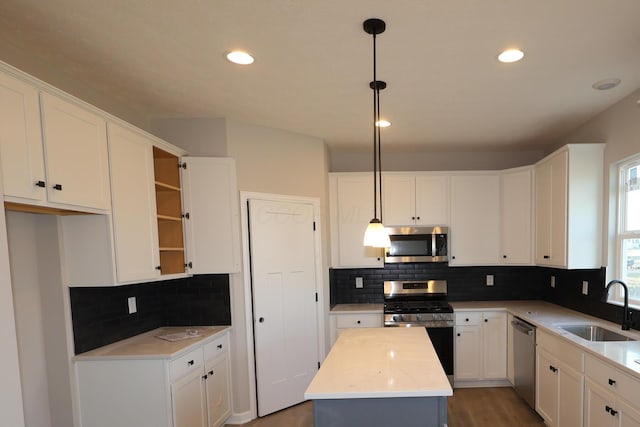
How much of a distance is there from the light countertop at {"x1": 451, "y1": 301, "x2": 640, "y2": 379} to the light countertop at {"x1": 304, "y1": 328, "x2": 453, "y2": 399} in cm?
100

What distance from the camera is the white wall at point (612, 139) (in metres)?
2.41

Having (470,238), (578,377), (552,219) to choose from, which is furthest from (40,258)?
(552,219)

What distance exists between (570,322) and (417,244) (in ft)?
4.90

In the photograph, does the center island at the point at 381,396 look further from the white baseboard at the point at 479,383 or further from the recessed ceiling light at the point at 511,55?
the white baseboard at the point at 479,383

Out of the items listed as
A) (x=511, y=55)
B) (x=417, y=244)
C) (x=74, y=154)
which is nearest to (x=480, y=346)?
A: (x=417, y=244)

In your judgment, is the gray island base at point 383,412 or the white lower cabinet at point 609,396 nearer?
the gray island base at point 383,412

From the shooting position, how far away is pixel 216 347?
8.64 feet

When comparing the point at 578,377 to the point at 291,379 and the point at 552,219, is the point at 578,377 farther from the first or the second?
the point at 291,379

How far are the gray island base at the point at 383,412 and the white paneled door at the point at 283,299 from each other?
58.0 inches

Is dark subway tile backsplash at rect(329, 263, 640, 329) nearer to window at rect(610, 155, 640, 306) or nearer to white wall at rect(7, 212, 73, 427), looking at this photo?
window at rect(610, 155, 640, 306)

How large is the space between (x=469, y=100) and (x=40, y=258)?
3164 millimetres

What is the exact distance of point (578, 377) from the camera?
219 cm

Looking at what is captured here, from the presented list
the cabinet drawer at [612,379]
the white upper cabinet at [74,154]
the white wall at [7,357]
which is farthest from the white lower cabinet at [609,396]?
the white upper cabinet at [74,154]

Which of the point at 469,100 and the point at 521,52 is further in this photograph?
the point at 469,100
